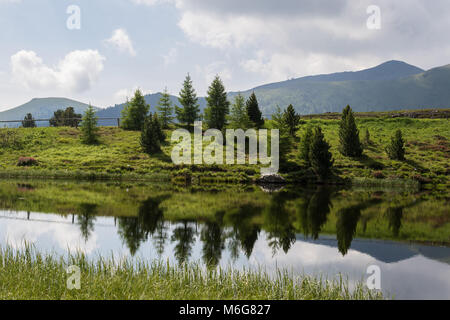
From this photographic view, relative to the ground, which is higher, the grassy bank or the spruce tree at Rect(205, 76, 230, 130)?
the spruce tree at Rect(205, 76, 230, 130)

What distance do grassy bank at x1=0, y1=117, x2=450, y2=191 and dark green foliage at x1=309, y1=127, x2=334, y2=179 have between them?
142 cm

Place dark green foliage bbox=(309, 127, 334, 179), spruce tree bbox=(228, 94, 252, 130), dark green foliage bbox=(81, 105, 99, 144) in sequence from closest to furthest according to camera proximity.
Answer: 1. dark green foliage bbox=(309, 127, 334, 179)
2. spruce tree bbox=(228, 94, 252, 130)
3. dark green foliage bbox=(81, 105, 99, 144)

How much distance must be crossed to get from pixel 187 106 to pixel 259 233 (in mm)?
51878

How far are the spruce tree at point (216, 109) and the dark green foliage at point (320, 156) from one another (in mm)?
21299

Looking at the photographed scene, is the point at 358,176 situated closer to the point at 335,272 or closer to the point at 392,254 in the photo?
the point at 392,254

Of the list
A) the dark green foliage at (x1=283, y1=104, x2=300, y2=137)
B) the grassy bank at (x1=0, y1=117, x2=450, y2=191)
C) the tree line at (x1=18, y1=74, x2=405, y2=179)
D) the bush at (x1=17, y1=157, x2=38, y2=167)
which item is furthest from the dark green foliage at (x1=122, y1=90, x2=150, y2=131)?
the dark green foliage at (x1=283, y1=104, x2=300, y2=137)

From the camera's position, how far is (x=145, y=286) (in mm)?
7004

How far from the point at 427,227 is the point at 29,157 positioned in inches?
2027

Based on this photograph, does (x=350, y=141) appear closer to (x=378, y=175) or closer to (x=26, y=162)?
(x=378, y=175)

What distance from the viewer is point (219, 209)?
20797 millimetres

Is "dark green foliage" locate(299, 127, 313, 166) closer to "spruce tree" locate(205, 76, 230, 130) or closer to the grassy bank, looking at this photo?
the grassy bank

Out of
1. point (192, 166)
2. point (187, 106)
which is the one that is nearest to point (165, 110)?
point (187, 106)

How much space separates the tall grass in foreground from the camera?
22.3 ft

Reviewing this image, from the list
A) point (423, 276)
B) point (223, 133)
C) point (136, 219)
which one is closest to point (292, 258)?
point (423, 276)
